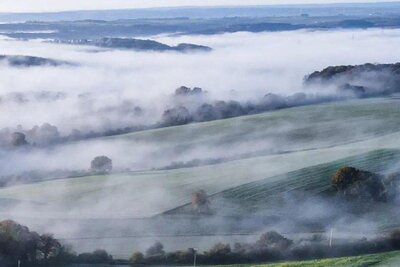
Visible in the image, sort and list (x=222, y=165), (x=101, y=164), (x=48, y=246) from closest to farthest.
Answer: (x=48, y=246) < (x=222, y=165) < (x=101, y=164)

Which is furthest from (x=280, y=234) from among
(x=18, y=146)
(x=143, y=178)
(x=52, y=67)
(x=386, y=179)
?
(x=52, y=67)

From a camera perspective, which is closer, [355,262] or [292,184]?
[355,262]

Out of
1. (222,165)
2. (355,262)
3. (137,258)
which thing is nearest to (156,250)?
(137,258)

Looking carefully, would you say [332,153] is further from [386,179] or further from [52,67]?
[52,67]

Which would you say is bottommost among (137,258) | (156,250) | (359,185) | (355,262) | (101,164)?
(355,262)

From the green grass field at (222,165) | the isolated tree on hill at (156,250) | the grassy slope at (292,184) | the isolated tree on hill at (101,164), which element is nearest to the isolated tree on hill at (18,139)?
the green grass field at (222,165)

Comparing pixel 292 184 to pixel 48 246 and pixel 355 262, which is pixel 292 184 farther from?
pixel 48 246
